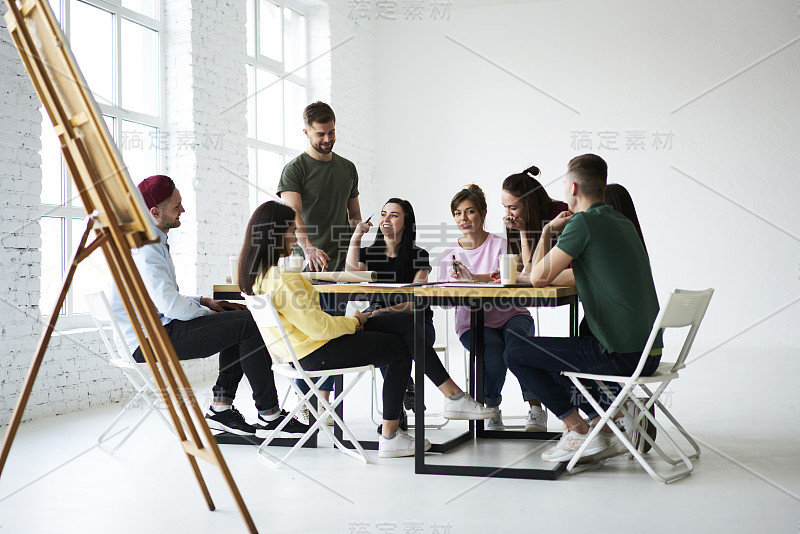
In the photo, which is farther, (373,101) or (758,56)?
(373,101)

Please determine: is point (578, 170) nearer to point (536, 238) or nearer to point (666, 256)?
point (536, 238)

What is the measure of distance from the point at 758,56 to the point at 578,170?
5.63 meters

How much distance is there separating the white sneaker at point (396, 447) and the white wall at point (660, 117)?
17.1 feet

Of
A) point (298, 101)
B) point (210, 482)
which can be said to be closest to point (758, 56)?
point (298, 101)

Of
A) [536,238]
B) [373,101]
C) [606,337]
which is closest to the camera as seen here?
[606,337]

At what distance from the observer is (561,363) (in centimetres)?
308

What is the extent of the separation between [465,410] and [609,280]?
88cm

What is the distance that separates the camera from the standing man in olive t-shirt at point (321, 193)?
4648 mm

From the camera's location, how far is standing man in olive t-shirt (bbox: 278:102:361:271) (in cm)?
465

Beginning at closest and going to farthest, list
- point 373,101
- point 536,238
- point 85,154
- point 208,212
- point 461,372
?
point 85,154, point 536,238, point 208,212, point 461,372, point 373,101

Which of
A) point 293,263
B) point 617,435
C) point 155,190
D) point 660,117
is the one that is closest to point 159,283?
point 155,190

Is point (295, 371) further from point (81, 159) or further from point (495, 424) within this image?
point (81, 159)

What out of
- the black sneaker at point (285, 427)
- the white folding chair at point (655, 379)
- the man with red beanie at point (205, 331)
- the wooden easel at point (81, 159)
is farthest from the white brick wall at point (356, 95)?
the wooden easel at point (81, 159)

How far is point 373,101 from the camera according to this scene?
345 inches
